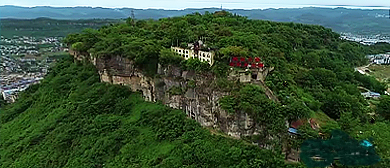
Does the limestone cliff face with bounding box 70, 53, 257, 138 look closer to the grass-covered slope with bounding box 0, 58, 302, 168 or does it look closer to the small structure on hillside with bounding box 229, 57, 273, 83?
the grass-covered slope with bounding box 0, 58, 302, 168


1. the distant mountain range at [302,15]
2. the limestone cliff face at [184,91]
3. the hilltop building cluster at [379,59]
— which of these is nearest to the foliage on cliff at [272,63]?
the limestone cliff face at [184,91]

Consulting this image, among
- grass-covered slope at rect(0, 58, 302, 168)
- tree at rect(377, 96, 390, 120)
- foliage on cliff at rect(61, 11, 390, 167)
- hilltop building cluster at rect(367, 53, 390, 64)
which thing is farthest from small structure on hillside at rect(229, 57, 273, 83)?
hilltop building cluster at rect(367, 53, 390, 64)

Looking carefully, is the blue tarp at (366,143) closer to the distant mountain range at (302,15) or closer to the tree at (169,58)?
the tree at (169,58)

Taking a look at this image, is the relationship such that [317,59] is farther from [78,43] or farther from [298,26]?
[78,43]

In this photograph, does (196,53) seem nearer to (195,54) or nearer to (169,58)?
(195,54)

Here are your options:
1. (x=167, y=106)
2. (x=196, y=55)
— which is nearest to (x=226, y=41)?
(x=196, y=55)

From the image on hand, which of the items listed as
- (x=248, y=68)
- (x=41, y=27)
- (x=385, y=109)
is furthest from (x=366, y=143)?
(x=41, y=27)
